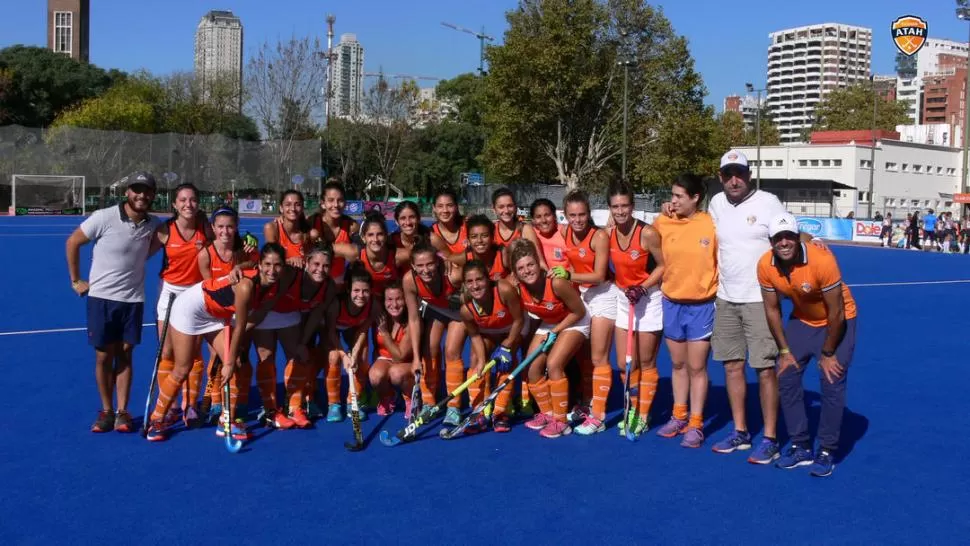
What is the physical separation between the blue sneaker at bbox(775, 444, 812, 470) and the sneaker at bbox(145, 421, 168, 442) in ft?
13.1

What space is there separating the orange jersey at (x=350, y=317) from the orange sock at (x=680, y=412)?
233 cm

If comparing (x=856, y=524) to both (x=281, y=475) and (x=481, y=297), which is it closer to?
(x=481, y=297)

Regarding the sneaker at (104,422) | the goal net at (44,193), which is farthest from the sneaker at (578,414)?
the goal net at (44,193)

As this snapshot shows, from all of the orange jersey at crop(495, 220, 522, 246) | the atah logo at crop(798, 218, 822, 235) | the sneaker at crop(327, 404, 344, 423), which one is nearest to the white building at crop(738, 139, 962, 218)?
the atah logo at crop(798, 218, 822, 235)

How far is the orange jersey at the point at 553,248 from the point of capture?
661 cm

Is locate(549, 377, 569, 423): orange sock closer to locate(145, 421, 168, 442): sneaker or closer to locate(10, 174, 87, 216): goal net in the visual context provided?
locate(145, 421, 168, 442): sneaker

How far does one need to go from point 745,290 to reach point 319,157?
41.7 m

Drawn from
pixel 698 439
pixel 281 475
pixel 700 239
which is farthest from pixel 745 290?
pixel 281 475

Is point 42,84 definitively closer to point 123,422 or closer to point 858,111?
point 123,422

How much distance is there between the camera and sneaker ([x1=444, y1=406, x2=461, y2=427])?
646 centimetres

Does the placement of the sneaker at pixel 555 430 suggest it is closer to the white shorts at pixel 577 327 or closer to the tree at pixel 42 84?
the white shorts at pixel 577 327

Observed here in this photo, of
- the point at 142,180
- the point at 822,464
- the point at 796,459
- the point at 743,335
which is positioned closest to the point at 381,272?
the point at 142,180

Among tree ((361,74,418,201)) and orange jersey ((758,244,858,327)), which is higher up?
tree ((361,74,418,201))

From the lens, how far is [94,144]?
1724 inches
